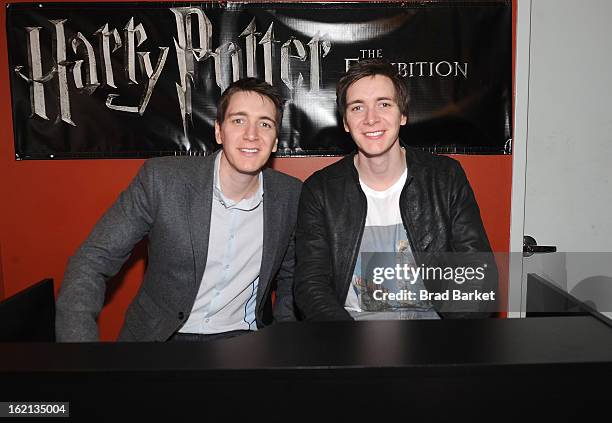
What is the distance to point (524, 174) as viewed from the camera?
264cm

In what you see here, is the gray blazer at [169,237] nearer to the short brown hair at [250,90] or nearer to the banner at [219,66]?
the short brown hair at [250,90]

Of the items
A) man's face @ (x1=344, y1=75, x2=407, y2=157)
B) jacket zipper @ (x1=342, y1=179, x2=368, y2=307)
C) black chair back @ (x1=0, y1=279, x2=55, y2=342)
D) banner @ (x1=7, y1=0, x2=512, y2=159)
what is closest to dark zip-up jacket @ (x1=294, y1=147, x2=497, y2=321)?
jacket zipper @ (x1=342, y1=179, x2=368, y2=307)

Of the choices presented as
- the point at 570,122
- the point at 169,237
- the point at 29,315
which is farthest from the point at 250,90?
the point at 570,122

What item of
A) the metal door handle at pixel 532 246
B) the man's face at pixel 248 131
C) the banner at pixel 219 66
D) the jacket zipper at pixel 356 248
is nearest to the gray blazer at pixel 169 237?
the man's face at pixel 248 131

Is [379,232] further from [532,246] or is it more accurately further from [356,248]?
[532,246]

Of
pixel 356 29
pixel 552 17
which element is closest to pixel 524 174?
pixel 552 17

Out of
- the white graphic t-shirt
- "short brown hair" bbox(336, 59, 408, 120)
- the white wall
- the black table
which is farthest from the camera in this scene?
the white wall

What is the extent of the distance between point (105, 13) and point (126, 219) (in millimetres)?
1282

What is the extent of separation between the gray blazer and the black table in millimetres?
885

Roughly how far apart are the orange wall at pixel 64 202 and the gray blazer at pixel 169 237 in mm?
830

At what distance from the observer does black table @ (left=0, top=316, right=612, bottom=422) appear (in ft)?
2.45

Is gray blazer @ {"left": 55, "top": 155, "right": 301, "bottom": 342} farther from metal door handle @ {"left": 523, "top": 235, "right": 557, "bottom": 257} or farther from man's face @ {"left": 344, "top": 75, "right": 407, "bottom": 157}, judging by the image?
metal door handle @ {"left": 523, "top": 235, "right": 557, "bottom": 257}

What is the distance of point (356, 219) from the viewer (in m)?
1.73

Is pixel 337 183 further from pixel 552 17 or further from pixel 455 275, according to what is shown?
pixel 552 17
